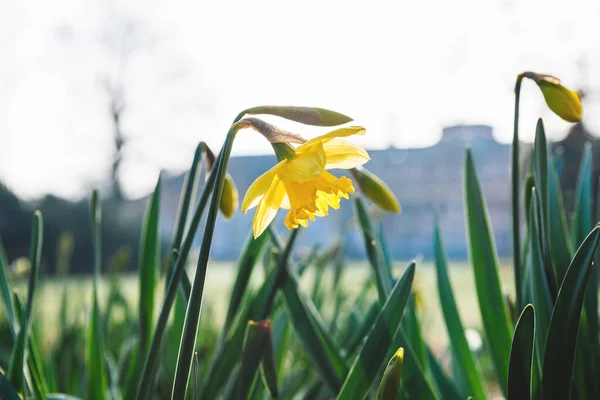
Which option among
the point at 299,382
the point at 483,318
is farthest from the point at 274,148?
the point at 299,382

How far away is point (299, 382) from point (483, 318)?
516mm

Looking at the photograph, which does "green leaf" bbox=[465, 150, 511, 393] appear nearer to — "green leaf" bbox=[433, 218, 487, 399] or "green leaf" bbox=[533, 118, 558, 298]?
"green leaf" bbox=[433, 218, 487, 399]

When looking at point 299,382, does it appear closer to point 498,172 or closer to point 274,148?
point 274,148

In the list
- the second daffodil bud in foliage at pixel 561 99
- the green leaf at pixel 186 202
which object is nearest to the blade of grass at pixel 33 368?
the green leaf at pixel 186 202

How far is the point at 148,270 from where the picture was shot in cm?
81

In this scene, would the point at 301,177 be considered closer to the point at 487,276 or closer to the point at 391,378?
the point at 391,378

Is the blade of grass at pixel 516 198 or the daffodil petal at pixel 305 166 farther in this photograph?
the blade of grass at pixel 516 198

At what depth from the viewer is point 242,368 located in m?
0.65

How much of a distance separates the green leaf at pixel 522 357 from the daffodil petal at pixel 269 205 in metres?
0.25

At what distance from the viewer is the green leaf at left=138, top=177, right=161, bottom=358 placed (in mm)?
795

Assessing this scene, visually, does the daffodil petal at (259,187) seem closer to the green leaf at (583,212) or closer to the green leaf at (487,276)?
the green leaf at (487,276)

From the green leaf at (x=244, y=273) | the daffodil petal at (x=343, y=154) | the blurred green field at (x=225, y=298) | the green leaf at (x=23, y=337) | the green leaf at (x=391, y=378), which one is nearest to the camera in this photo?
the green leaf at (x=391, y=378)

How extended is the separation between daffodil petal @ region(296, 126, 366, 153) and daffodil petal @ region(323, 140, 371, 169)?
4 centimetres

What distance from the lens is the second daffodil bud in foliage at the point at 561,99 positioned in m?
0.61
